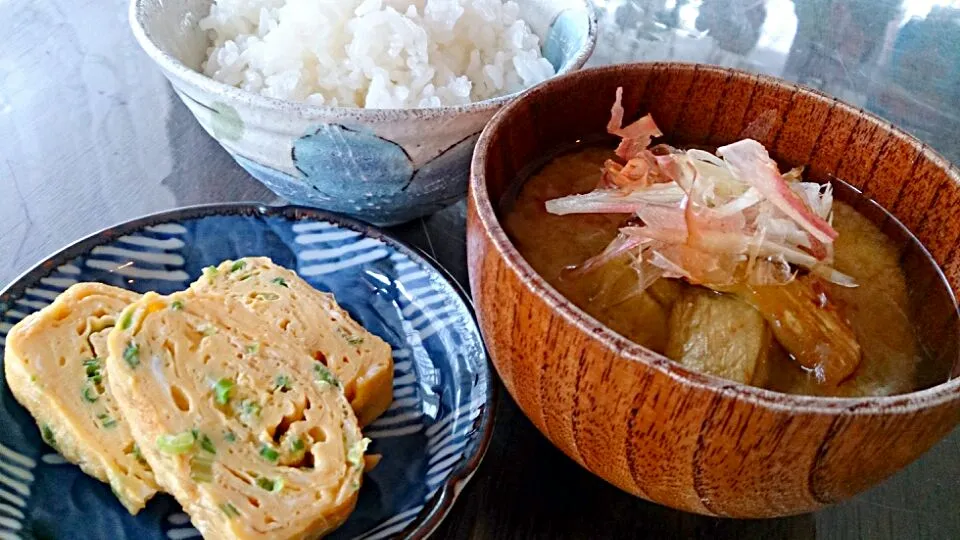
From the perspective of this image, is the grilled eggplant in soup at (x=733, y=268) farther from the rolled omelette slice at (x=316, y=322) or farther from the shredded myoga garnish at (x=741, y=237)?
the rolled omelette slice at (x=316, y=322)

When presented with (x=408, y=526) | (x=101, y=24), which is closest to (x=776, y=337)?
(x=408, y=526)

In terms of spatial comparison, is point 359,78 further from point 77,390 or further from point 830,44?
point 830,44

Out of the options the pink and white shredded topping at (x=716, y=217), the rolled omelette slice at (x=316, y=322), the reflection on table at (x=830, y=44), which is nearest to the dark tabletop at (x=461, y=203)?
the reflection on table at (x=830, y=44)

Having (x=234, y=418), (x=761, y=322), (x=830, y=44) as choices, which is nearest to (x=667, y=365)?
(x=761, y=322)

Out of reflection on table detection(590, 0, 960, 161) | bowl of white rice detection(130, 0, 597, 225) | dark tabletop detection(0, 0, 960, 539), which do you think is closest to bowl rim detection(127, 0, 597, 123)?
bowl of white rice detection(130, 0, 597, 225)

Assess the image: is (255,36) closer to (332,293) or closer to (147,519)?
(332,293)
